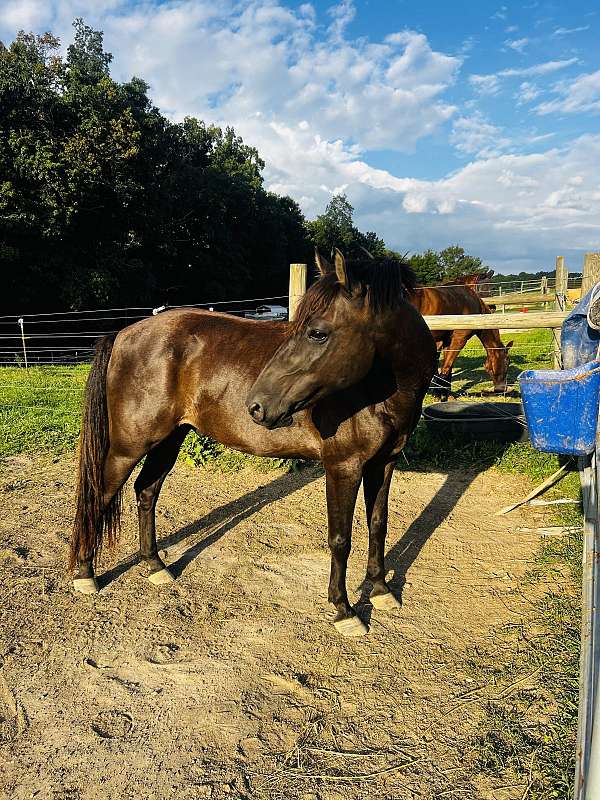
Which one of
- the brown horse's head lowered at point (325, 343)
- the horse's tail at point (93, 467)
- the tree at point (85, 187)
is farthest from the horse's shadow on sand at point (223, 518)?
the tree at point (85, 187)

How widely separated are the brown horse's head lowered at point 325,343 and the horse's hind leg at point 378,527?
0.90 m

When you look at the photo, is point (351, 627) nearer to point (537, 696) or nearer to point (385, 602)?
point (385, 602)

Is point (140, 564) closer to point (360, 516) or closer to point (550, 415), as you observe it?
point (360, 516)

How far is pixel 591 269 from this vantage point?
4883 mm

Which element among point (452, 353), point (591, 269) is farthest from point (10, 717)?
point (452, 353)

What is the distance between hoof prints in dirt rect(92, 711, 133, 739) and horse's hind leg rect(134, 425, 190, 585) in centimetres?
128

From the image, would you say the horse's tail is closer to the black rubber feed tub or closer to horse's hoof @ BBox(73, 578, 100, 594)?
horse's hoof @ BBox(73, 578, 100, 594)

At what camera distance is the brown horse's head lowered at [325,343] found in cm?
244

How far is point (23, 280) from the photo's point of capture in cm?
1736

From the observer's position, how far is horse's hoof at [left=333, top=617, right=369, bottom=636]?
2.92 metres

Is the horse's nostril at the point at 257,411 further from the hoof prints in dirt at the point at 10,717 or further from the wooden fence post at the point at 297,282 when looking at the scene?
the wooden fence post at the point at 297,282

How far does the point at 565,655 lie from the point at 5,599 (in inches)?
130

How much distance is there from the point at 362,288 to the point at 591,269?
3553 millimetres

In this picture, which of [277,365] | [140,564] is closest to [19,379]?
[140,564]
